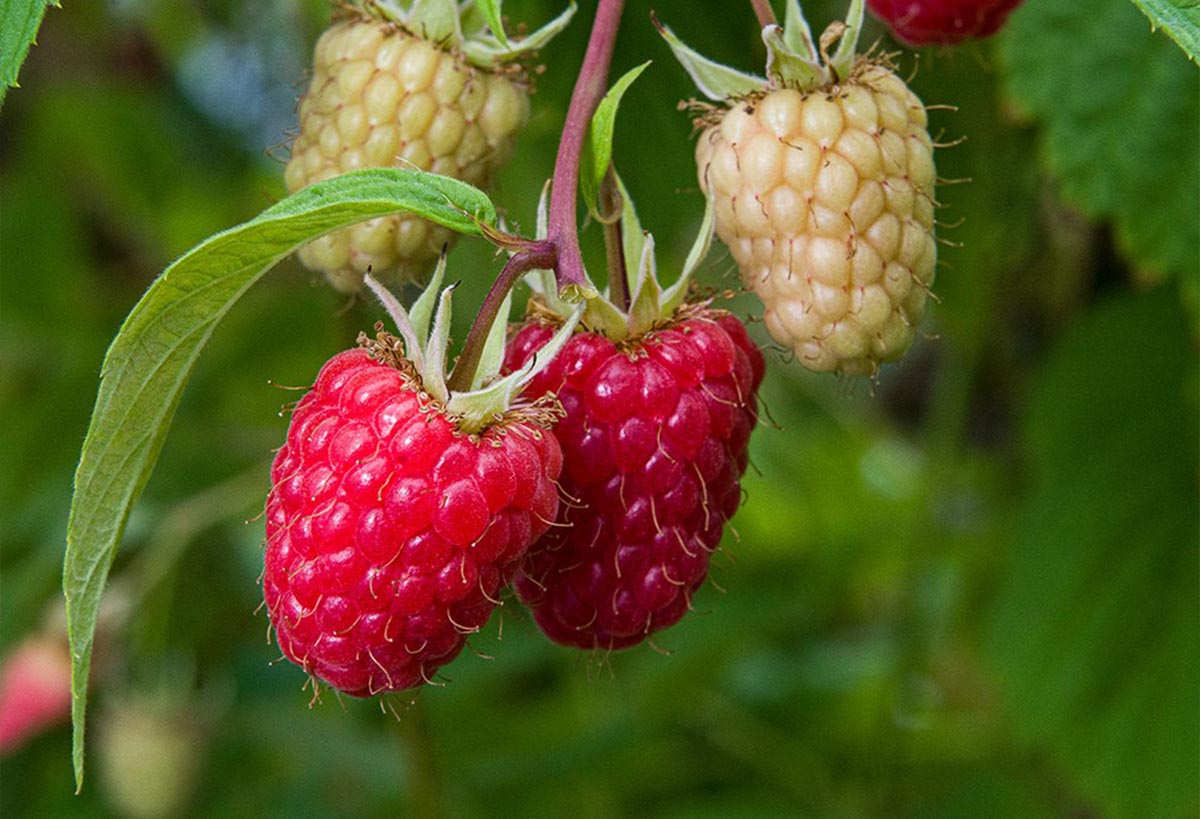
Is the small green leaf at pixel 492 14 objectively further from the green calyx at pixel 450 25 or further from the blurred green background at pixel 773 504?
the blurred green background at pixel 773 504

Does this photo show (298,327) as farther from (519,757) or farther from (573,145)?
(573,145)

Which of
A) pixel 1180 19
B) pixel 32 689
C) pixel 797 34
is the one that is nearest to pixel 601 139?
pixel 797 34

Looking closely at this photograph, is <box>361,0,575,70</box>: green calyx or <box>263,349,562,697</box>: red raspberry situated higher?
<box>361,0,575,70</box>: green calyx

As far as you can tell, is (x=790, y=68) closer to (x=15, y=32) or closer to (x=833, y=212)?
(x=833, y=212)

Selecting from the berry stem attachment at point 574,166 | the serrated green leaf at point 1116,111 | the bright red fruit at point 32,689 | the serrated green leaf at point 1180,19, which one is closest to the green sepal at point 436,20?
the berry stem attachment at point 574,166

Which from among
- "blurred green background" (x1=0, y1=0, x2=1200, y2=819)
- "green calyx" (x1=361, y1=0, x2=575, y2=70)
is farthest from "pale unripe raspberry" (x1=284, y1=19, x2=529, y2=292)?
"blurred green background" (x1=0, y1=0, x2=1200, y2=819)

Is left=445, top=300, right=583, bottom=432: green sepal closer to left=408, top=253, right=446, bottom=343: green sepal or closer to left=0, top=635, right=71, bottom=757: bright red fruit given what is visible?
left=408, top=253, right=446, bottom=343: green sepal

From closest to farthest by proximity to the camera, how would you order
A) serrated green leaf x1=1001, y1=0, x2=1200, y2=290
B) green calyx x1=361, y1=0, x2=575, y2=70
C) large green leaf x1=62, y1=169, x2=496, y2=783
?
large green leaf x1=62, y1=169, x2=496, y2=783
green calyx x1=361, y1=0, x2=575, y2=70
serrated green leaf x1=1001, y1=0, x2=1200, y2=290
